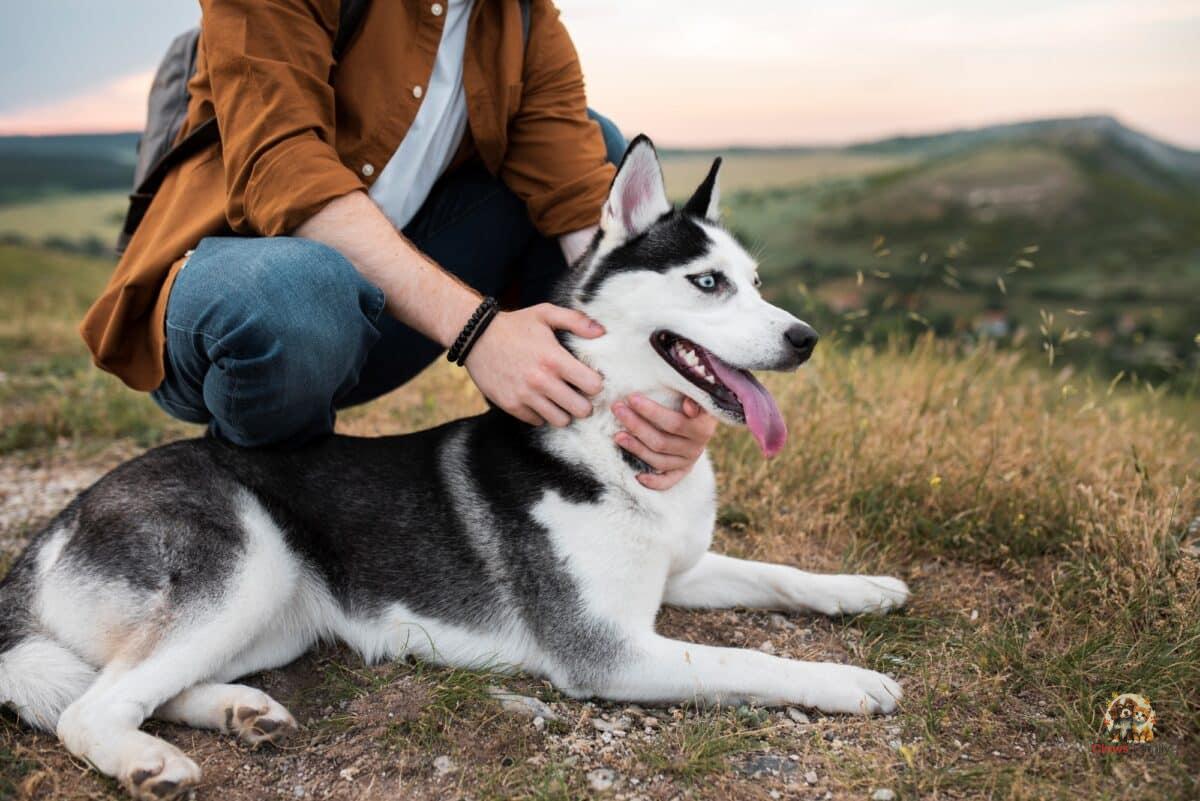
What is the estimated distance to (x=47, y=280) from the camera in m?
9.94

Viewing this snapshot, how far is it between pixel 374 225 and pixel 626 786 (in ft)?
5.64

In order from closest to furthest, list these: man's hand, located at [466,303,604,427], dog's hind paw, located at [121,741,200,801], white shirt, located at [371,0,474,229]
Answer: dog's hind paw, located at [121,741,200,801]
man's hand, located at [466,303,604,427]
white shirt, located at [371,0,474,229]

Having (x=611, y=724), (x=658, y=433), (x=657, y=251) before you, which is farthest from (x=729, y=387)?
(x=611, y=724)

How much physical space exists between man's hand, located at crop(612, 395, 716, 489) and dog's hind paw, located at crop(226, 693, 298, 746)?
114 centimetres

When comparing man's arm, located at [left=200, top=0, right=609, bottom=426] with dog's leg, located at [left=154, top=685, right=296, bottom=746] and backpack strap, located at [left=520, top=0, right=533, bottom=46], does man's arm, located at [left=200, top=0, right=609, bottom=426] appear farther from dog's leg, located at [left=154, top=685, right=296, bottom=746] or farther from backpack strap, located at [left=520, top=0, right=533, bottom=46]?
dog's leg, located at [left=154, top=685, right=296, bottom=746]

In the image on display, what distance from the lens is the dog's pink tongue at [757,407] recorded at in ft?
8.07

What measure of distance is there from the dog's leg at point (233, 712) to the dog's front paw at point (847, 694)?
4.53 feet

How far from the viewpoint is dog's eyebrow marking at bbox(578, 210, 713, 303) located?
8.59ft

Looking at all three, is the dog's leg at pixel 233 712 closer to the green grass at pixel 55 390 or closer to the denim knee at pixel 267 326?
the denim knee at pixel 267 326

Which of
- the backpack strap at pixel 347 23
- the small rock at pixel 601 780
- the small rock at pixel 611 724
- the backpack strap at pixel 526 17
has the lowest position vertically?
the small rock at pixel 611 724

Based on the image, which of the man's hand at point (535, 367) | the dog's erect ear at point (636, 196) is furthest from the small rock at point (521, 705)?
the dog's erect ear at point (636, 196)

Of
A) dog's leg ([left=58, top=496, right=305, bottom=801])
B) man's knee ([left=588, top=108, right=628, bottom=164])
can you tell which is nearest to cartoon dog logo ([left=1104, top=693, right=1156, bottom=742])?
dog's leg ([left=58, top=496, right=305, bottom=801])

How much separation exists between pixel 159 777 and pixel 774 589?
185cm

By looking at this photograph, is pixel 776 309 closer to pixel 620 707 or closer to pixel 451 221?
pixel 620 707
